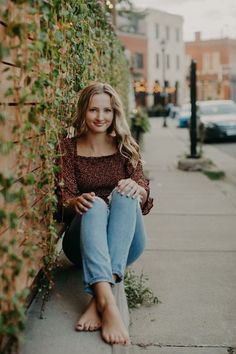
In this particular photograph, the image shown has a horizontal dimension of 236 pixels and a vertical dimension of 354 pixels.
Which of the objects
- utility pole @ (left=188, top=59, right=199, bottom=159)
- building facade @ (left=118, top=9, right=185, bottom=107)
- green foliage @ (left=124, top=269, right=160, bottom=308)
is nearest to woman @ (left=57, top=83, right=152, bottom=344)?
green foliage @ (left=124, top=269, right=160, bottom=308)

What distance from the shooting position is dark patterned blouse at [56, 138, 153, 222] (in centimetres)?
357

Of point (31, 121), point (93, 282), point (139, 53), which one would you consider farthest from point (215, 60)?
point (31, 121)

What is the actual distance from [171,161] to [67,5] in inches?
398

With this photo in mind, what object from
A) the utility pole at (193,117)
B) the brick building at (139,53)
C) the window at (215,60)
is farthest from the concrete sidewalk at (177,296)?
the window at (215,60)

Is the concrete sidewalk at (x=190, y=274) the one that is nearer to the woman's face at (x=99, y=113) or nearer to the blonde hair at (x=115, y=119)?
the blonde hair at (x=115, y=119)

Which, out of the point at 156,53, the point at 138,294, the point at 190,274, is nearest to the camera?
the point at 138,294

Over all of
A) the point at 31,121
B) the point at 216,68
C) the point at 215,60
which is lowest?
the point at 216,68

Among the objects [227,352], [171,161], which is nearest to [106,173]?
[227,352]

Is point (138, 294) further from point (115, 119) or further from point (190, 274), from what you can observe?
point (115, 119)

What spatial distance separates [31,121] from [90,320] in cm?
114

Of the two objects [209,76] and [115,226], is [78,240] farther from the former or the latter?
[209,76]

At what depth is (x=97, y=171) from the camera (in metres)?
3.62

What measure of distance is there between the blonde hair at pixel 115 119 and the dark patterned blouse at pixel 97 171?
0.05 meters

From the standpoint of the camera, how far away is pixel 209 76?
72000 millimetres
